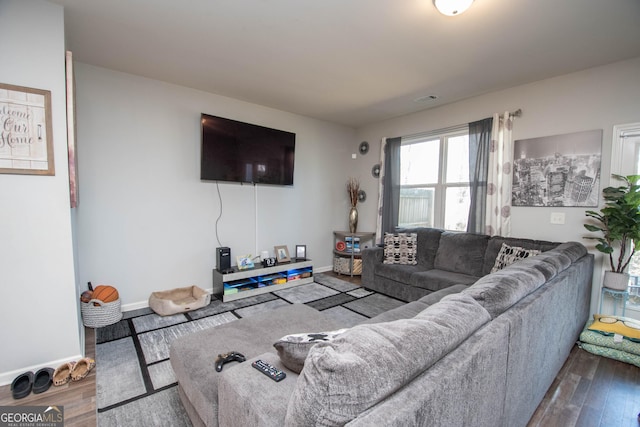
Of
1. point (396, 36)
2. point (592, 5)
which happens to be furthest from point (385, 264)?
point (592, 5)

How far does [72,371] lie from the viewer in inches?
73.3

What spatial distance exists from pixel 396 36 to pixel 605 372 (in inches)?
119

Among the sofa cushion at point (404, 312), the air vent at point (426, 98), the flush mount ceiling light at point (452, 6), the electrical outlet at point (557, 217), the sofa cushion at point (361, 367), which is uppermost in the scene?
the air vent at point (426, 98)

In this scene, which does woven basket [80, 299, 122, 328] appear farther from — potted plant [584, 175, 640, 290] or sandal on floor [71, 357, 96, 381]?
potted plant [584, 175, 640, 290]

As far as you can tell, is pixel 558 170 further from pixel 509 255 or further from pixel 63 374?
pixel 63 374

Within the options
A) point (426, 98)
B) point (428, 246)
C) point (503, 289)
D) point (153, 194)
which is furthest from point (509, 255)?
point (153, 194)

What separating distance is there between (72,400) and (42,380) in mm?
321

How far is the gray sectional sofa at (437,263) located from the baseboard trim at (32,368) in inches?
118

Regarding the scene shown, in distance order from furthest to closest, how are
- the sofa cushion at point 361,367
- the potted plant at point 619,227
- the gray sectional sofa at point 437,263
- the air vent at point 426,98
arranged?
the air vent at point 426,98 → the gray sectional sofa at point 437,263 → the potted plant at point 619,227 → the sofa cushion at point 361,367

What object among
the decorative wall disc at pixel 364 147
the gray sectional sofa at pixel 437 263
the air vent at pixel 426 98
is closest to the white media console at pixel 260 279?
the gray sectional sofa at pixel 437 263

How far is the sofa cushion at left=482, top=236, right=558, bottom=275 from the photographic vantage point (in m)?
2.81

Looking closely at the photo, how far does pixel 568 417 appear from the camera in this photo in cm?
162

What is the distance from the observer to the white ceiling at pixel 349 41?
1.89 metres

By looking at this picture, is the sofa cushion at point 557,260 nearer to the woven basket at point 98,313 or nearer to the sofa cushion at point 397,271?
the sofa cushion at point 397,271
